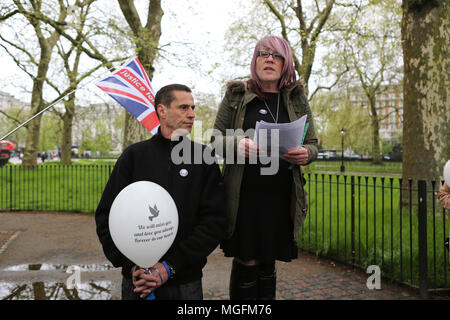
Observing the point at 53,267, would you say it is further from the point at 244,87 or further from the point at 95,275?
the point at 244,87

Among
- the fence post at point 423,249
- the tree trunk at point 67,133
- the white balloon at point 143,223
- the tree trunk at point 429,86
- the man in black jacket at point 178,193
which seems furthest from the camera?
the tree trunk at point 67,133

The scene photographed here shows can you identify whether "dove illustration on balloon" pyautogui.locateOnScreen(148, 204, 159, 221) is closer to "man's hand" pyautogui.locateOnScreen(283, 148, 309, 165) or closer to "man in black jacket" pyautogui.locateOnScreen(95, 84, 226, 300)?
"man in black jacket" pyautogui.locateOnScreen(95, 84, 226, 300)

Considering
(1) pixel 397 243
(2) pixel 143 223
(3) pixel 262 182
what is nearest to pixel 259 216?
(3) pixel 262 182

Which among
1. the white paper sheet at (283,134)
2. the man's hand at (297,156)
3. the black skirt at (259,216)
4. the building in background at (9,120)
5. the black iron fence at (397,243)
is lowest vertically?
the black iron fence at (397,243)

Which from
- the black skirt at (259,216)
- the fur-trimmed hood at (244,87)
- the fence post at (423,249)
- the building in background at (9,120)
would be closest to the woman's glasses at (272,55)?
the fur-trimmed hood at (244,87)

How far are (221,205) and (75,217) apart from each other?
820cm

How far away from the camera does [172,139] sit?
7.10ft

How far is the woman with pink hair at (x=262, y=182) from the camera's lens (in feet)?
7.55

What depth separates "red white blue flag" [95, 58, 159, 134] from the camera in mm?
4211

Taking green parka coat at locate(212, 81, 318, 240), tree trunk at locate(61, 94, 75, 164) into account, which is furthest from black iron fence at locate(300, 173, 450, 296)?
tree trunk at locate(61, 94, 75, 164)

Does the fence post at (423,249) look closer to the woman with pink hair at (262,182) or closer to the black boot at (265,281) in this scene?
the woman with pink hair at (262,182)

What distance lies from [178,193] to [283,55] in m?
1.12

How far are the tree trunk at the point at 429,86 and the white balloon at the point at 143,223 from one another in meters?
5.82

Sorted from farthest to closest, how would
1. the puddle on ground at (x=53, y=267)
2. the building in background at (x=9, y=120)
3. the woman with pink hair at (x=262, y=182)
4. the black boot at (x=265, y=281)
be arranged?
1. the building in background at (x=9, y=120)
2. the puddle on ground at (x=53, y=267)
3. the black boot at (x=265, y=281)
4. the woman with pink hair at (x=262, y=182)
